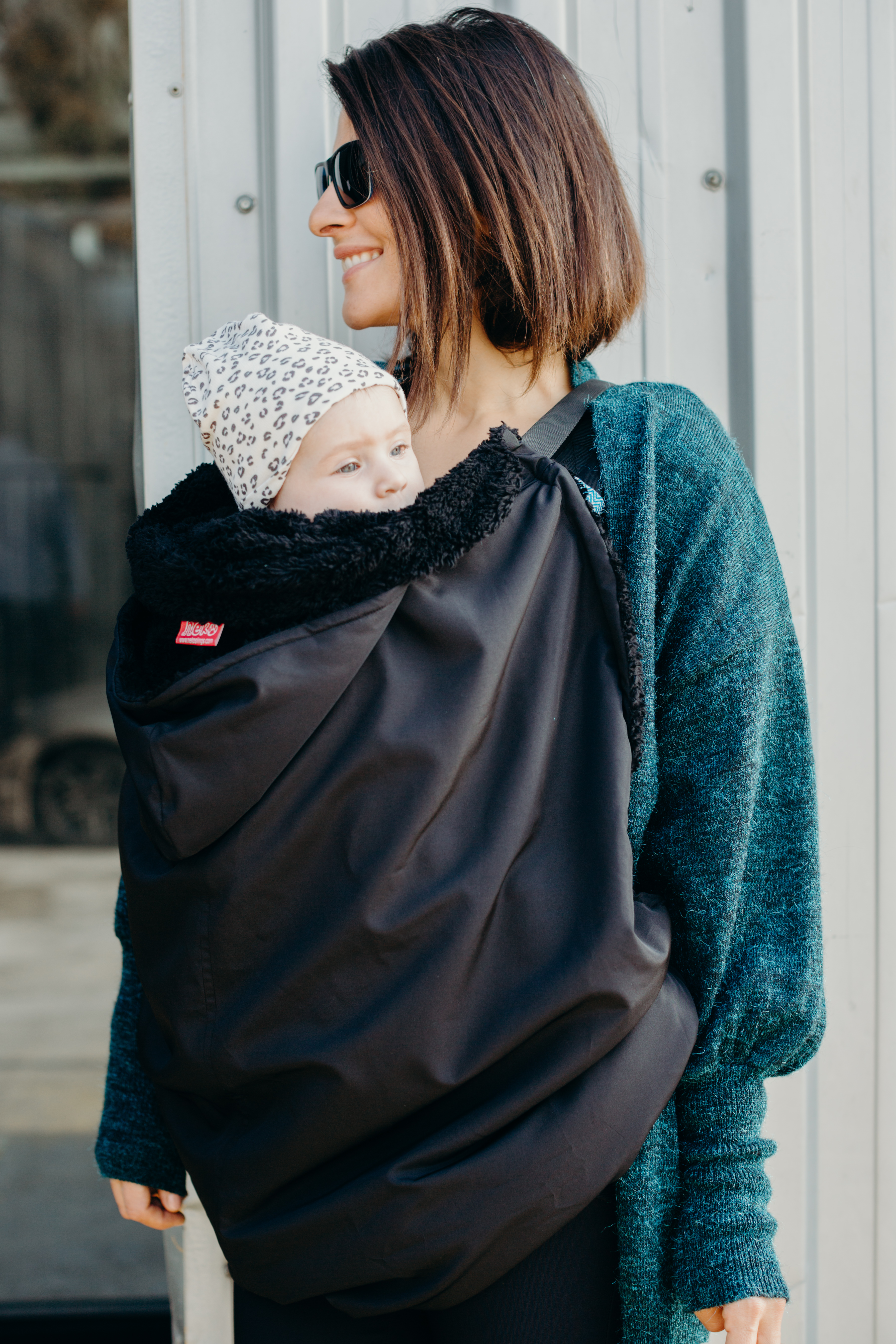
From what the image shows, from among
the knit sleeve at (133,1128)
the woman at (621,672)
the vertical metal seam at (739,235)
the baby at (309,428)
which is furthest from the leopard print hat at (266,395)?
the vertical metal seam at (739,235)

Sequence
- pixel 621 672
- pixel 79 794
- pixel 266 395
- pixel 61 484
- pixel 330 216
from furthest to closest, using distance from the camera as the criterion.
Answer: pixel 79 794 → pixel 61 484 → pixel 330 216 → pixel 266 395 → pixel 621 672

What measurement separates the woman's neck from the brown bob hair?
41mm

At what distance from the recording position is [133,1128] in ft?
3.79

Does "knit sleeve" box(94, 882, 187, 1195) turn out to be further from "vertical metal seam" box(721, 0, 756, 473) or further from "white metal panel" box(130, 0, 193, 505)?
"vertical metal seam" box(721, 0, 756, 473)

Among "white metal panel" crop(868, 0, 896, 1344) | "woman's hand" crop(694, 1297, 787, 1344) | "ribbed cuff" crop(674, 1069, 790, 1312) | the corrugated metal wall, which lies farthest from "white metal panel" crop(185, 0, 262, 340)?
"woman's hand" crop(694, 1297, 787, 1344)

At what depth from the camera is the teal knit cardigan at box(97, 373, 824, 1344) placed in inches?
36.0

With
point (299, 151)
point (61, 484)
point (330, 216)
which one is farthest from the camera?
point (61, 484)

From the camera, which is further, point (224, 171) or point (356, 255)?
point (224, 171)

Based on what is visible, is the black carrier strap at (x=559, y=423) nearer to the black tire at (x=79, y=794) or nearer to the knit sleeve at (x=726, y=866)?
the knit sleeve at (x=726, y=866)

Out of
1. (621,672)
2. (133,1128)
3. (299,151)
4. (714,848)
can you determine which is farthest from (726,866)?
(299,151)

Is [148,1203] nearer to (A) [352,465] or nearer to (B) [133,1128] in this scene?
(B) [133,1128]

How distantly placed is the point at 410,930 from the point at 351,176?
0.84 m

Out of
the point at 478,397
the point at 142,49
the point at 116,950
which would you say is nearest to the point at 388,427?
the point at 478,397

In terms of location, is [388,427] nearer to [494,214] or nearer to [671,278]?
[494,214]
